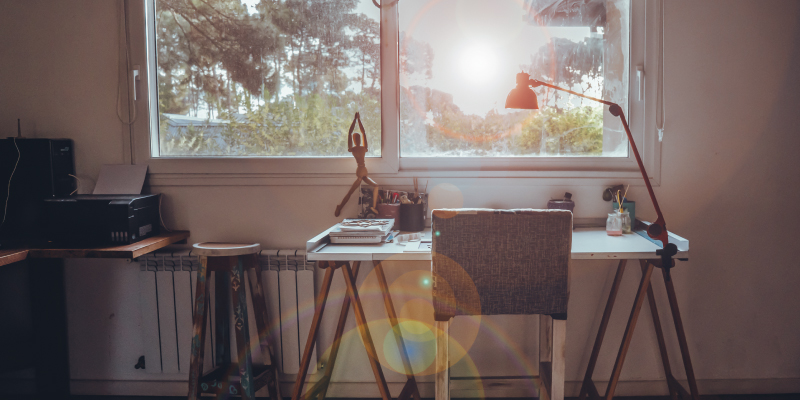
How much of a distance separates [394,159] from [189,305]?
1.27 metres

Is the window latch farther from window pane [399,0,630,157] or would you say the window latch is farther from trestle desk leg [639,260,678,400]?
trestle desk leg [639,260,678,400]

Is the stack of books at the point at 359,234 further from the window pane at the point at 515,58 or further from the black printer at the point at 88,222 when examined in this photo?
the black printer at the point at 88,222

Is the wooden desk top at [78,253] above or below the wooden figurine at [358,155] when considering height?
below

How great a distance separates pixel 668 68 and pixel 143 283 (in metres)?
2.83

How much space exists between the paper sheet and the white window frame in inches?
2.4

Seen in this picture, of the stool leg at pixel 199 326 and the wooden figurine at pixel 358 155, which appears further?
the wooden figurine at pixel 358 155

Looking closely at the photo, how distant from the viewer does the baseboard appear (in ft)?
7.30

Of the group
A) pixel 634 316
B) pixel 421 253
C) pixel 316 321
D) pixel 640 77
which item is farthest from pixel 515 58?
pixel 316 321

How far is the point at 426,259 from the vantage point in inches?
63.2

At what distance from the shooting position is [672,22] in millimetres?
2133

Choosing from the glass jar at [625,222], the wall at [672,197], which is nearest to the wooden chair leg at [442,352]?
the wall at [672,197]

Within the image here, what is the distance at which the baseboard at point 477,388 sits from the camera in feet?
7.30

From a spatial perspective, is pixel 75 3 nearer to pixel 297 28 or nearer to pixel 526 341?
pixel 297 28

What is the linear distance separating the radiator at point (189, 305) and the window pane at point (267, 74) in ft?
1.94
